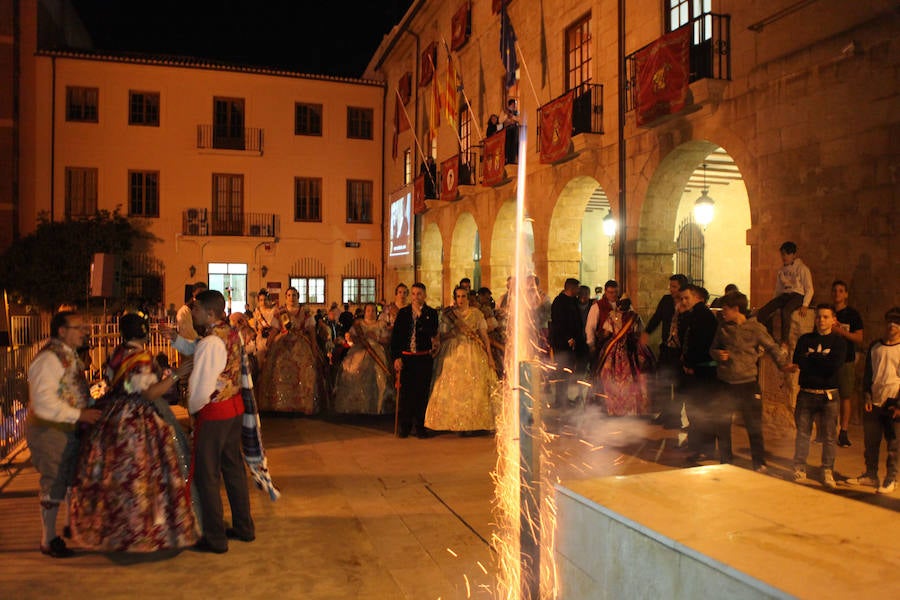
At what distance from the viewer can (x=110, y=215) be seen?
26.5 meters

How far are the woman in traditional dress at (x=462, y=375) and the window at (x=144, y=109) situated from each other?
2351 cm

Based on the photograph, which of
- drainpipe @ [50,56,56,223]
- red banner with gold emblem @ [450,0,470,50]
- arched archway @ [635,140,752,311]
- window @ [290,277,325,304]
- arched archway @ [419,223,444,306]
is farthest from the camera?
window @ [290,277,325,304]

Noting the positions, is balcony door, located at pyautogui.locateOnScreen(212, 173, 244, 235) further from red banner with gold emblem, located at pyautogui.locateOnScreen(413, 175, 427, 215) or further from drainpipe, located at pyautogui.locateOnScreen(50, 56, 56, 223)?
red banner with gold emblem, located at pyautogui.locateOnScreen(413, 175, 427, 215)

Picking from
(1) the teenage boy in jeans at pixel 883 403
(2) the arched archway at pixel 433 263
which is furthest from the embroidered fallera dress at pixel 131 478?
(2) the arched archway at pixel 433 263

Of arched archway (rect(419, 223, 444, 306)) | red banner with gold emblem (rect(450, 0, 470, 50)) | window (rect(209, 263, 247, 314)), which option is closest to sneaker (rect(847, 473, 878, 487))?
red banner with gold emblem (rect(450, 0, 470, 50))

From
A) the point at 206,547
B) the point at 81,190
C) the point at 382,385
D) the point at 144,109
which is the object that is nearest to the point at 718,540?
the point at 206,547

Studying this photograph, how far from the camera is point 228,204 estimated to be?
92.3 feet

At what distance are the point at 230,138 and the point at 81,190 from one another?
6031 mm

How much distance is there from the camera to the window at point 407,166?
26172 mm

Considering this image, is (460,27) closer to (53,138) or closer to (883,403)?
(883,403)

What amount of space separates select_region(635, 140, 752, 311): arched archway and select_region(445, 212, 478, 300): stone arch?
6369mm

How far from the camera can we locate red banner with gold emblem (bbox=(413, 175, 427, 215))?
22.3 meters

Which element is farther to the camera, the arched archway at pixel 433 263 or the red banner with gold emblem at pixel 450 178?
the arched archway at pixel 433 263

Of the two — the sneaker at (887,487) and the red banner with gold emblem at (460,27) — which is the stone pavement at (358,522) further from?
the red banner with gold emblem at (460,27)
